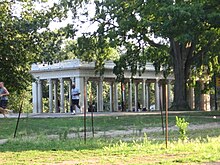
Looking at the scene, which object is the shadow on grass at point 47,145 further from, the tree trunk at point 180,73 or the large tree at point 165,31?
the tree trunk at point 180,73

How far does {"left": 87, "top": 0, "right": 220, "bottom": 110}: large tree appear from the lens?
21172 mm

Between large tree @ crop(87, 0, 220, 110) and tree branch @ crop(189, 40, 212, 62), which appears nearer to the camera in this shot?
large tree @ crop(87, 0, 220, 110)

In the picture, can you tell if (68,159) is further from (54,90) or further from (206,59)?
(54,90)

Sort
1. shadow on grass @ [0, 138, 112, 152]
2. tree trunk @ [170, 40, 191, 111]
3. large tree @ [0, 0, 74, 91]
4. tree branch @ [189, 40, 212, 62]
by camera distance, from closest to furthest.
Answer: shadow on grass @ [0, 138, 112, 152]
large tree @ [0, 0, 74, 91]
tree branch @ [189, 40, 212, 62]
tree trunk @ [170, 40, 191, 111]

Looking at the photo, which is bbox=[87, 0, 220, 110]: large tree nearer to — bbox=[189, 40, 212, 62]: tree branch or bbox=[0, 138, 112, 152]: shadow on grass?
bbox=[189, 40, 212, 62]: tree branch

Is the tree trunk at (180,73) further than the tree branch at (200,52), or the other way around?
the tree trunk at (180,73)

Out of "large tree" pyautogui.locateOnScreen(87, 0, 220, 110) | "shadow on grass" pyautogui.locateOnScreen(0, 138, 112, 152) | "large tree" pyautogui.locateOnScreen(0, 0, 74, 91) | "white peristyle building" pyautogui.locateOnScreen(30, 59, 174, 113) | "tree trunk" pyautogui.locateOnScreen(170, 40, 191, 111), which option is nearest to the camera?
"shadow on grass" pyautogui.locateOnScreen(0, 138, 112, 152)

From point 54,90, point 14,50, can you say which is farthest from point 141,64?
point 54,90

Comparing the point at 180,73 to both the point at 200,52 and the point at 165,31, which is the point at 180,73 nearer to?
the point at 200,52

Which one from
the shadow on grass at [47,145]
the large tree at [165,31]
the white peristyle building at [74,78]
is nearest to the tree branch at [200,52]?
the large tree at [165,31]

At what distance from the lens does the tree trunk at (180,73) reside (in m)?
36.8

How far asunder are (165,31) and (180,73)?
1637cm

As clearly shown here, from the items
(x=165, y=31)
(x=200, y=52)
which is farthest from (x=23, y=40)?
(x=200, y=52)

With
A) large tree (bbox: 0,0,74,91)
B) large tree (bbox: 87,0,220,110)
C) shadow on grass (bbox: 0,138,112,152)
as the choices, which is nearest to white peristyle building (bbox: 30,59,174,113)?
large tree (bbox: 87,0,220,110)
